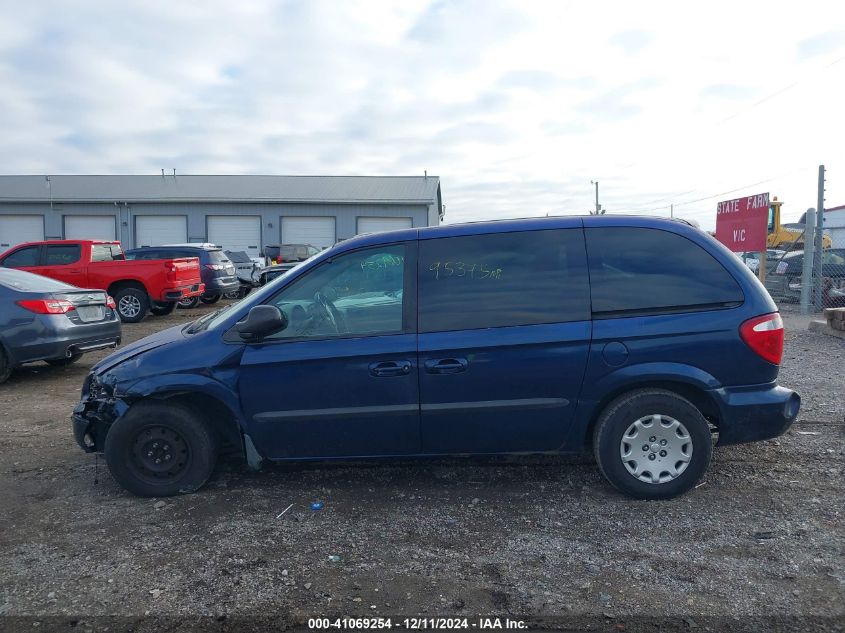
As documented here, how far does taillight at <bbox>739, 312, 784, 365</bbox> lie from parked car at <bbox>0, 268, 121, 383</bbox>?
765 centimetres

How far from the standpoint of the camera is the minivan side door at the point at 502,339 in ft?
14.4

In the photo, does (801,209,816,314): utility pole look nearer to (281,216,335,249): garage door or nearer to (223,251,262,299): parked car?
(223,251,262,299): parked car

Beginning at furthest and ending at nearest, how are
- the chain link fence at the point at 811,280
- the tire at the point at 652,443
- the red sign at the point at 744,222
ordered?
1. the red sign at the point at 744,222
2. the chain link fence at the point at 811,280
3. the tire at the point at 652,443

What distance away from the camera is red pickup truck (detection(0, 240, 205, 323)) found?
14945 mm

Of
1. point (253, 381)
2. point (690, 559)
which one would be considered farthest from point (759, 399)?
point (253, 381)

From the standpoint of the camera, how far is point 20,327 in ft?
27.1

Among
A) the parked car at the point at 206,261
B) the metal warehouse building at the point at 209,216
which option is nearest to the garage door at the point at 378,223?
the metal warehouse building at the point at 209,216

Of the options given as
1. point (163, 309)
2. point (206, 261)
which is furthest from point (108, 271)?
point (206, 261)

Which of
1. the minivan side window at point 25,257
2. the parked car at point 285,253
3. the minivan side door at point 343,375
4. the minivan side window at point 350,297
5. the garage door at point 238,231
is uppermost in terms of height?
the garage door at point 238,231

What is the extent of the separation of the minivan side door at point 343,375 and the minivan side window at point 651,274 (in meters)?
1.24

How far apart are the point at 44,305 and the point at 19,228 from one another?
32020 mm

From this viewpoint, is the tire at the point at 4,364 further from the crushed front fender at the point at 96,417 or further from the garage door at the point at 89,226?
the garage door at the point at 89,226

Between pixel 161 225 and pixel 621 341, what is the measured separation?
34518 millimetres

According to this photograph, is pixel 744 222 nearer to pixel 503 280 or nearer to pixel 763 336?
pixel 763 336
